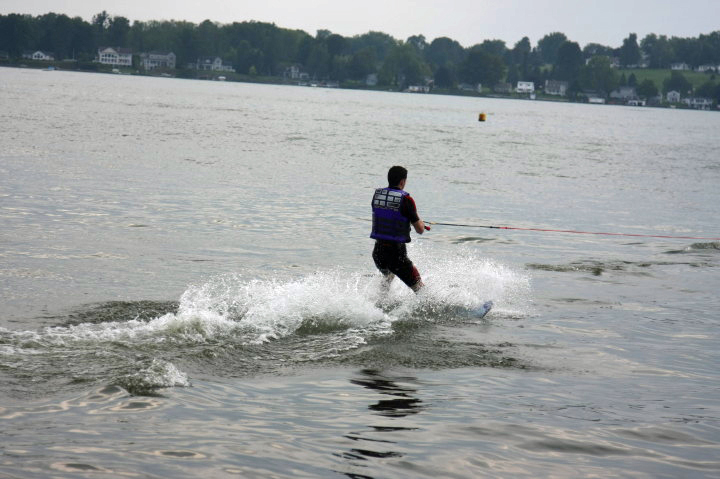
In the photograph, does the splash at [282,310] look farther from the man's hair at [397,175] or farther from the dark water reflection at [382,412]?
the dark water reflection at [382,412]

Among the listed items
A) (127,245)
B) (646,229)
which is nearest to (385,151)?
(646,229)

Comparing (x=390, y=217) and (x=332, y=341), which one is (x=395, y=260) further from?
(x=332, y=341)

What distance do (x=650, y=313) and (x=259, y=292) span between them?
565 centimetres

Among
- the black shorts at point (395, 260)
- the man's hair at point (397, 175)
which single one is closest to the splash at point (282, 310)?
the black shorts at point (395, 260)

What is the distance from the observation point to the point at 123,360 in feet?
29.0

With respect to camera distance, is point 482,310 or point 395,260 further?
point 482,310

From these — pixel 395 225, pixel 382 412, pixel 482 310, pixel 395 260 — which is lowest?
pixel 382 412

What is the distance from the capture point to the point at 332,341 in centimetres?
1035

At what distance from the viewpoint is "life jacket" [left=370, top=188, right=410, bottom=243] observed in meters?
11.0

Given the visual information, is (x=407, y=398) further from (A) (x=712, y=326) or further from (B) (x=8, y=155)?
(B) (x=8, y=155)

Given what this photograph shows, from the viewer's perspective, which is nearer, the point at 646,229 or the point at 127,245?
the point at 127,245

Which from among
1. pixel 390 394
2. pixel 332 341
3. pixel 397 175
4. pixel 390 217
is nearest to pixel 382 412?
pixel 390 394

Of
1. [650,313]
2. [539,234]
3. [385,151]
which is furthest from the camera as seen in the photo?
[385,151]

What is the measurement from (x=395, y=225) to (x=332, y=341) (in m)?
1.74
